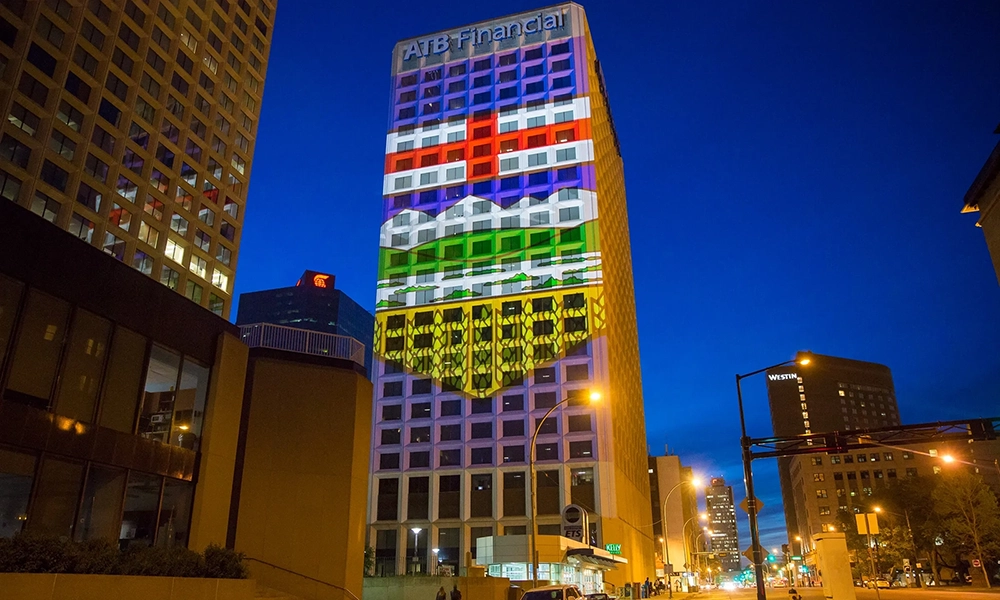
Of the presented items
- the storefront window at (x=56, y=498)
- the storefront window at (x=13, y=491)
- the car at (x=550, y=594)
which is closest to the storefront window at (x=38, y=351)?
the storefront window at (x=13, y=491)

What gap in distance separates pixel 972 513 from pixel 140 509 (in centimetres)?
7445

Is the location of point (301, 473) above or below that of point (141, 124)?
below

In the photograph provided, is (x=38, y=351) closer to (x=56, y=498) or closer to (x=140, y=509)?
(x=56, y=498)

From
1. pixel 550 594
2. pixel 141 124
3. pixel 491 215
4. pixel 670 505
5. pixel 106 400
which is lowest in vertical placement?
pixel 550 594

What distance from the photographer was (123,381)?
2167cm

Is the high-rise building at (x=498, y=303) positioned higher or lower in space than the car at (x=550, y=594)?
higher

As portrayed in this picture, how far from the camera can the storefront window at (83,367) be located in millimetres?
19656

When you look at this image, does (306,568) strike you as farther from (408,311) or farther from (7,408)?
(408,311)

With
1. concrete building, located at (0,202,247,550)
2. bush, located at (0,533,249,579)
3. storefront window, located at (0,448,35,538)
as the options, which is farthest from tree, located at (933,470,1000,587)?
storefront window, located at (0,448,35,538)

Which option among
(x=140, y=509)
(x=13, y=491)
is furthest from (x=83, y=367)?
(x=140, y=509)

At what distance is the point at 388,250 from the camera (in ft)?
338

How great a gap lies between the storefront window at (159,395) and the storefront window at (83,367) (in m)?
1.91

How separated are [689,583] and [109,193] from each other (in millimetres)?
105007

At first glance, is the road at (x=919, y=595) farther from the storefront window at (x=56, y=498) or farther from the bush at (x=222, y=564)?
the storefront window at (x=56, y=498)
